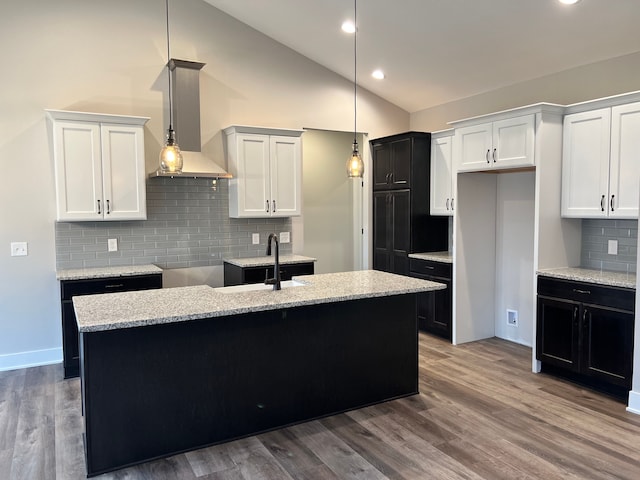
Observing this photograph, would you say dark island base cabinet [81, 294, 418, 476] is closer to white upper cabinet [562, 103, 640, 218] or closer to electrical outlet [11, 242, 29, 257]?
white upper cabinet [562, 103, 640, 218]

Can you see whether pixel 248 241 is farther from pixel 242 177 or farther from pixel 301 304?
pixel 301 304

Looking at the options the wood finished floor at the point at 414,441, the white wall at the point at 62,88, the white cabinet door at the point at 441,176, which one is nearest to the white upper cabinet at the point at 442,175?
the white cabinet door at the point at 441,176

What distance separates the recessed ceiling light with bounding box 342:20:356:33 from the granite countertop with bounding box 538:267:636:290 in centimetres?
297

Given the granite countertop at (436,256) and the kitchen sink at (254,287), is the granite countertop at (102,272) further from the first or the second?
the granite countertop at (436,256)

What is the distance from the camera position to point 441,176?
18.0ft

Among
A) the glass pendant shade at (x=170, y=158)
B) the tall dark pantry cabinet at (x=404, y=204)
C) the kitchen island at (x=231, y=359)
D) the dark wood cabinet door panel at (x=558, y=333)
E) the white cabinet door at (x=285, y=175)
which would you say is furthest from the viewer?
the tall dark pantry cabinet at (x=404, y=204)

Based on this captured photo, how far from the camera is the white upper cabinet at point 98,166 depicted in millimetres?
4242

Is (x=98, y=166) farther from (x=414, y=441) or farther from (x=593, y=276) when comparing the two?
(x=593, y=276)

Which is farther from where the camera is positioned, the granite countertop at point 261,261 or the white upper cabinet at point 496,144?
the granite countertop at point 261,261

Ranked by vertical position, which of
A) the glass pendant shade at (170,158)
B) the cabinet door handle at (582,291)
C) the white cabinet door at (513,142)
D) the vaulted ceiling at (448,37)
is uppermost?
the vaulted ceiling at (448,37)

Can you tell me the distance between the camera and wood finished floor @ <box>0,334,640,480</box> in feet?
8.77

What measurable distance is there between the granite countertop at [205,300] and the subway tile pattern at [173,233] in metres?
1.81

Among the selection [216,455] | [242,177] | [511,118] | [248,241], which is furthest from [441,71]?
[216,455]

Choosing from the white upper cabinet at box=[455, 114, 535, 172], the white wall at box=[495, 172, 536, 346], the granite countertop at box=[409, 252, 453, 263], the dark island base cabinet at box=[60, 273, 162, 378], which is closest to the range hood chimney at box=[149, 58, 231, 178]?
the dark island base cabinet at box=[60, 273, 162, 378]
